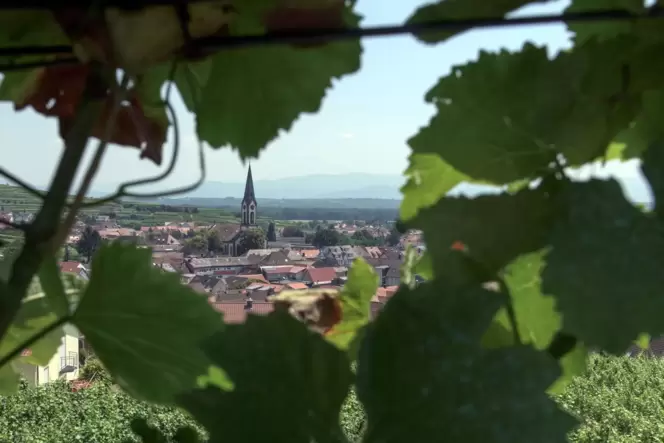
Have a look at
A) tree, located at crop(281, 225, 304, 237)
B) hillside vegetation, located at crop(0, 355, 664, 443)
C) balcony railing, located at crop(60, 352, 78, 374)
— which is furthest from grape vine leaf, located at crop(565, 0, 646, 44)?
balcony railing, located at crop(60, 352, 78, 374)

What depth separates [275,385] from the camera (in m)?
0.12

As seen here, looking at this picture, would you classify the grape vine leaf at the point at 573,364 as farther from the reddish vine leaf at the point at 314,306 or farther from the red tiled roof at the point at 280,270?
the red tiled roof at the point at 280,270

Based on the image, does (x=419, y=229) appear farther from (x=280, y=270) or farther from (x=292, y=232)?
(x=292, y=232)

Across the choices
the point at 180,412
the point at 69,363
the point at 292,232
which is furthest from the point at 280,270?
the point at 69,363

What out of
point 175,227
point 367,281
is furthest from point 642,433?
point 367,281

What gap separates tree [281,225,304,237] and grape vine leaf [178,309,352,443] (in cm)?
181

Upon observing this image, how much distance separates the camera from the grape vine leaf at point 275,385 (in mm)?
120

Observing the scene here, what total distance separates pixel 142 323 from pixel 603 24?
155mm

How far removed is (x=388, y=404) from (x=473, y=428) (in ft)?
0.05

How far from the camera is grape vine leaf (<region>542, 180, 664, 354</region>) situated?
0.40 ft

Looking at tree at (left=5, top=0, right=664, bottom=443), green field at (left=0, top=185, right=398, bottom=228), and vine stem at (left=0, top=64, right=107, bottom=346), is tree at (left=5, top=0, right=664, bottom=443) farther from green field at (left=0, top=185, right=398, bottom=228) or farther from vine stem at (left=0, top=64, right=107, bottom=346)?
green field at (left=0, top=185, right=398, bottom=228)

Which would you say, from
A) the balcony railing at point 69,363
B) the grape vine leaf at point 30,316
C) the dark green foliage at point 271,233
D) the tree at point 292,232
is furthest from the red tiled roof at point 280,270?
the balcony railing at point 69,363

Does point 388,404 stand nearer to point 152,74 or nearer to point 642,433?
point 152,74

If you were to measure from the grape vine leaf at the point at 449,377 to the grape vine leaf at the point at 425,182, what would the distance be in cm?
7
